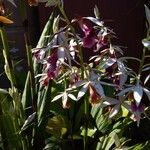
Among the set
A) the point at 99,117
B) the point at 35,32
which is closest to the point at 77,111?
the point at 99,117

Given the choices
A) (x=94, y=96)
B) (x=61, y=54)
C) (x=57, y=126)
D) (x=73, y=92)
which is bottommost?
(x=57, y=126)

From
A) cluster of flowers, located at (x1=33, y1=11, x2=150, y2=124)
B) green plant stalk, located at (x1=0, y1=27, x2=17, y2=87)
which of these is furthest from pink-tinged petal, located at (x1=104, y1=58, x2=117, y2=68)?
green plant stalk, located at (x1=0, y1=27, x2=17, y2=87)

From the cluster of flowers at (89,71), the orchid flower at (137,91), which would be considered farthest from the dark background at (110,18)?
the orchid flower at (137,91)

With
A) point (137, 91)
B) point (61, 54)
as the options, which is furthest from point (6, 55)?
point (137, 91)

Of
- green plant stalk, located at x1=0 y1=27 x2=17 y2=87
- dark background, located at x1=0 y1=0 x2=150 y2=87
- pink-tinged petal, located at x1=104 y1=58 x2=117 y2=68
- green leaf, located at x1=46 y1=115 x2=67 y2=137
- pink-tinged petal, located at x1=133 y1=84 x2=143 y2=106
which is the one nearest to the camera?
pink-tinged petal, located at x1=133 y1=84 x2=143 y2=106

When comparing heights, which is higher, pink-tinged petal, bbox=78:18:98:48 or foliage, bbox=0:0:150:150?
pink-tinged petal, bbox=78:18:98:48

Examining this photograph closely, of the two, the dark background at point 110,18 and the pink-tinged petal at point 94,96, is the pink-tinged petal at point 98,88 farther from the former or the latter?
the dark background at point 110,18

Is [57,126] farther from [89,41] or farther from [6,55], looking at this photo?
[89,41]

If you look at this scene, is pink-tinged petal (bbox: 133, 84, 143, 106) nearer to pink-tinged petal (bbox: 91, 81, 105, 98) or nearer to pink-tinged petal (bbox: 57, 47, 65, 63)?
pink-tinged petal (bbox: 91, 81, 105, 98)
